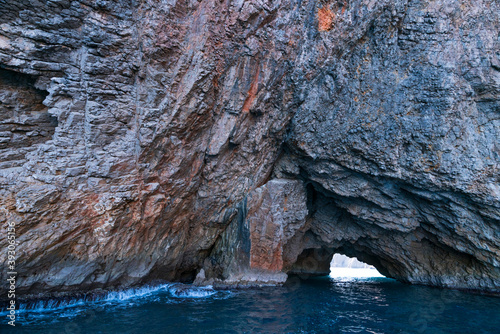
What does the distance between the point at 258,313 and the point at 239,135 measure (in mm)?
7192

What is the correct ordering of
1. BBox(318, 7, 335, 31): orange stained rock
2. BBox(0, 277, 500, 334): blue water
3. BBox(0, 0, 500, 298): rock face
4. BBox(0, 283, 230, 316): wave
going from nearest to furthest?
1. BBox(0, 277, 500, 334): blue water
2. BBox(0, 283, 230, 316): wave
3. BBox(0, 0, 500, 298): rock face
4. BBox(318, 7, 335, 31): orange stained rock

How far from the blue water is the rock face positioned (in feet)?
4.21

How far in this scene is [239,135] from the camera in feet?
42.8

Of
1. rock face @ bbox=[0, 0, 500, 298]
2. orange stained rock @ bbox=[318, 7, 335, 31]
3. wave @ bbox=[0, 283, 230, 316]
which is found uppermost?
orange stained rock @ bbox=[318, 7, 335, 31]

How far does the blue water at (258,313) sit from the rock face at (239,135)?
1284 millimetres

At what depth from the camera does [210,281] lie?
44.4 feet

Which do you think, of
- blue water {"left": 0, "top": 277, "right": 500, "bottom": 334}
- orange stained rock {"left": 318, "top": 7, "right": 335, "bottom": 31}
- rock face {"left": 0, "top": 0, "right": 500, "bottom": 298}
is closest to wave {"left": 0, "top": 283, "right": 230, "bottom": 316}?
blue water {"left": 0, "top": 277, "right": 500, "bottom": 334}

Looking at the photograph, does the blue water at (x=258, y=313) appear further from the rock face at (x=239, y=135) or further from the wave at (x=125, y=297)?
the rock face at (x=239, y=135)

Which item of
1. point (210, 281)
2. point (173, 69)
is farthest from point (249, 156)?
point (210, 281)

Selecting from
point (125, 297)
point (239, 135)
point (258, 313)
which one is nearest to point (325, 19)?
point (239, 135)

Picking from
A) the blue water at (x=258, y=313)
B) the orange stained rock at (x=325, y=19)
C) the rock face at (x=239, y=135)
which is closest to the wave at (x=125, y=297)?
the blue water at (x=258, y=313)

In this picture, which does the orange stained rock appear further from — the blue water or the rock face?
the blue water

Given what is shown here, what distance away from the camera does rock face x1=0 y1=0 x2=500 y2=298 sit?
9289 millimetres

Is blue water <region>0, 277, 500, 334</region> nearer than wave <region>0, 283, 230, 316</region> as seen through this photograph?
Yes
